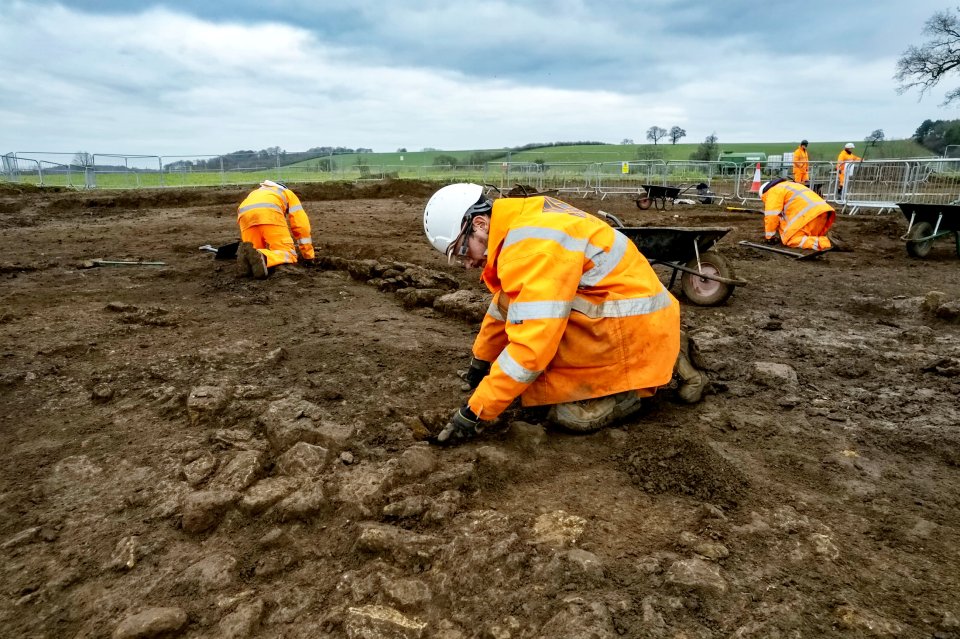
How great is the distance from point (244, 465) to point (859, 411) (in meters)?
3.40

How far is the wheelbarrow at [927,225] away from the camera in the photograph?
26.4ft

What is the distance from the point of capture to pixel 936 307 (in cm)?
525

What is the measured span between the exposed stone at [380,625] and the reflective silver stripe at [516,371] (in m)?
1.08

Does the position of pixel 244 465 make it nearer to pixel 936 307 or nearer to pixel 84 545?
pixel 84 545

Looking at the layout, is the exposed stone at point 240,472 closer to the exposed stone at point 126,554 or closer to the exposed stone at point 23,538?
the exposed stone at point 126,554

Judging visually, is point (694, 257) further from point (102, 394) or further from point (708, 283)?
point (102, 394)

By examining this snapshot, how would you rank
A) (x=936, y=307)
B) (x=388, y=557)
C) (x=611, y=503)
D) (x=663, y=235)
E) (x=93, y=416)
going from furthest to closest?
(x=663, y=235), (x=936, y=307), (x=93, y=416), (x=611, y=503), (x=388, y=557)

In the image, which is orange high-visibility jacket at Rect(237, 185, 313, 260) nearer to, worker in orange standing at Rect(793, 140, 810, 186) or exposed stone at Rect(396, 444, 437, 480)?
exposed stone at Rect(396, 444, 437, 480)

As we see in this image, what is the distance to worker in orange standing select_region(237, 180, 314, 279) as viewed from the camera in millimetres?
6961

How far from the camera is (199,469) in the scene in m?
2.69

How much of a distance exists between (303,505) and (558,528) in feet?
3.49

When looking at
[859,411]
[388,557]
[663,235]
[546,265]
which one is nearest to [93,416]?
[388,557]

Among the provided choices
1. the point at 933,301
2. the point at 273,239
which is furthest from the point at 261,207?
the point at 933,301

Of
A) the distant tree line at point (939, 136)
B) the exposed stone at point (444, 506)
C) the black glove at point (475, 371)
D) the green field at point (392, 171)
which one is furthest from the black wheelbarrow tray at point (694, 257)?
the distant tree line at point (939, 136)
